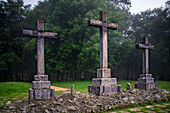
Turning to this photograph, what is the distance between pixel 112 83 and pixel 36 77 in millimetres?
3807

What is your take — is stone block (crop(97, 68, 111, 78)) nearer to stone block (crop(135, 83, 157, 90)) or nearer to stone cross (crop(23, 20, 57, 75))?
stone cross (crop(23, 20, 57, 75))

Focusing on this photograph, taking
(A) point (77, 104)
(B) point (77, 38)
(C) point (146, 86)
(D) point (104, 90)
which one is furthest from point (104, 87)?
(B) point (77, 38)

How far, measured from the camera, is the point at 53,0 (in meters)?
21.1

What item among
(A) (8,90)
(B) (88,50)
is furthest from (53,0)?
(A) (8,90)

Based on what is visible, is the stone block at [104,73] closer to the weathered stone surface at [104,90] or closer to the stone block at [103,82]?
the stone block at [103,82]

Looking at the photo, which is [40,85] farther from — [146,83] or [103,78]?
[146,83]

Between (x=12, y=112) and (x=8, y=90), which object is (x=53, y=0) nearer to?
(x=8, y=90)

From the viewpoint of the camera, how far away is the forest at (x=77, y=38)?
1908cm

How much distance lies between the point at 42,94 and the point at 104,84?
3006 millimetres

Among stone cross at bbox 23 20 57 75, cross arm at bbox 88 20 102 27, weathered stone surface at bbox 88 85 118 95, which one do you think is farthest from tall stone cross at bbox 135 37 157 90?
stone cross at bbox 23 20 57 75

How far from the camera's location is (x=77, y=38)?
20.5m

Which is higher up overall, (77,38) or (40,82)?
(77,38)

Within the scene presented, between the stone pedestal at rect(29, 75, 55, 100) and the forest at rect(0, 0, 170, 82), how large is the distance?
10199mm

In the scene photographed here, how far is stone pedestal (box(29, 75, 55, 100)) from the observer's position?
6.96m
